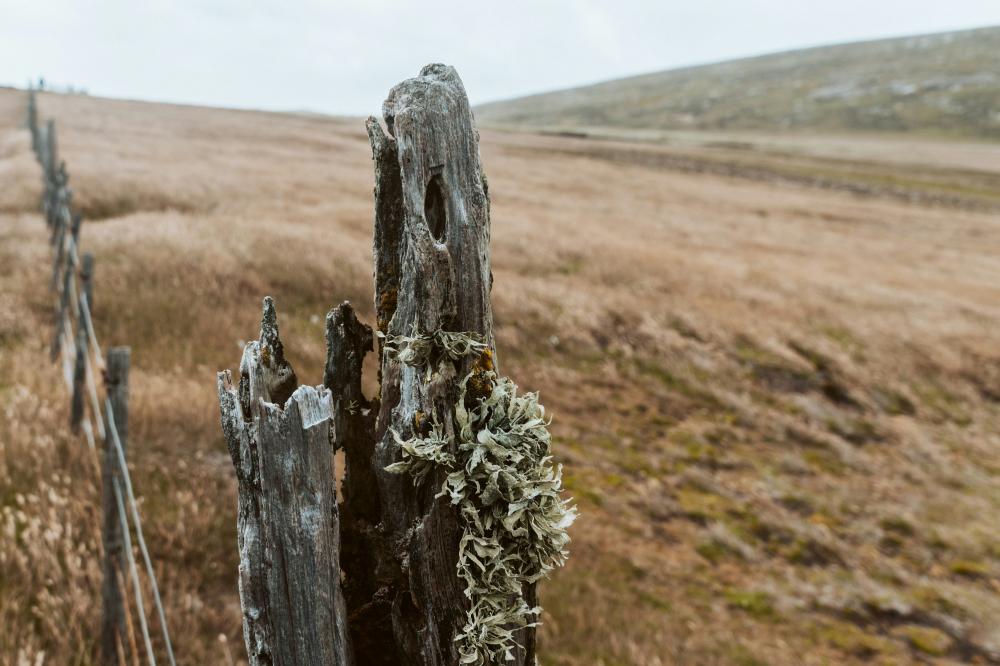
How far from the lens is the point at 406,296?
1.98 metres

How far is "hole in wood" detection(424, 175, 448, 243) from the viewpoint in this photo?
6.54 feet

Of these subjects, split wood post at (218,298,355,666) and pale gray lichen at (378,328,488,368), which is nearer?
split wood post at (218,298,355,666)

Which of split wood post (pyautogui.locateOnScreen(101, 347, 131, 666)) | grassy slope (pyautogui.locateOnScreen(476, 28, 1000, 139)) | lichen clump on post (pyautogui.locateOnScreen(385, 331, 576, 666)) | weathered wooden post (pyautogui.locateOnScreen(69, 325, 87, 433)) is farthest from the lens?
grassy slope (pyautogui.locateOnScreen(476, 28, 1000, 139))

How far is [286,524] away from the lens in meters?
1.70

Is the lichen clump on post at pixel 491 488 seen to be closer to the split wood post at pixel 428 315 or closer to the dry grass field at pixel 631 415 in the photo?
the split wood post at pixel 428 315

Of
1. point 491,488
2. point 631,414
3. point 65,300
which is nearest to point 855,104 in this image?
point 631,414

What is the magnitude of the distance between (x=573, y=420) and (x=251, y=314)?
18.1ft

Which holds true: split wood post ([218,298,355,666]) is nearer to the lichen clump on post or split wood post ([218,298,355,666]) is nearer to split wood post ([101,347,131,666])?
the lichen clump on post

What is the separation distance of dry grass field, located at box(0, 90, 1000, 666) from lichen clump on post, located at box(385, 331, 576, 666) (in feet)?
9.42

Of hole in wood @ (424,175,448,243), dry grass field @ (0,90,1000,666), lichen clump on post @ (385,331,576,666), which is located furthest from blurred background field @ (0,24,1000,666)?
hole in wood @ (424,175,448,243)

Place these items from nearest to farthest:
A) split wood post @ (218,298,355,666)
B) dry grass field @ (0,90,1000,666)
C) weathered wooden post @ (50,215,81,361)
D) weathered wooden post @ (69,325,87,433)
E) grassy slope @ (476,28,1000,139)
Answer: split wood post @ (218,298,355,666), dry grass field @ (0,90,1000,666), weathered wooden post @ (69,325,87,433), weathered wooden post @ (50,215,81,361), grassy slope @ (476,28,1000,139)

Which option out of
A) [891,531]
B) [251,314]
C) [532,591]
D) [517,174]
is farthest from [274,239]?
[517,174]

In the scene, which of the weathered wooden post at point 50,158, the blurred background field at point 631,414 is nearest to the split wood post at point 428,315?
the blurred background field at point 631,414

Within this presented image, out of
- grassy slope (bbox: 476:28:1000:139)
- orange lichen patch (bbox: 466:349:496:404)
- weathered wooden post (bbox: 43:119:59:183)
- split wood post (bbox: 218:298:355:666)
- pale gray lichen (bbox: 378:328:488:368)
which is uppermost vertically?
grassy slope (bbox: 476:28:1000:139)
